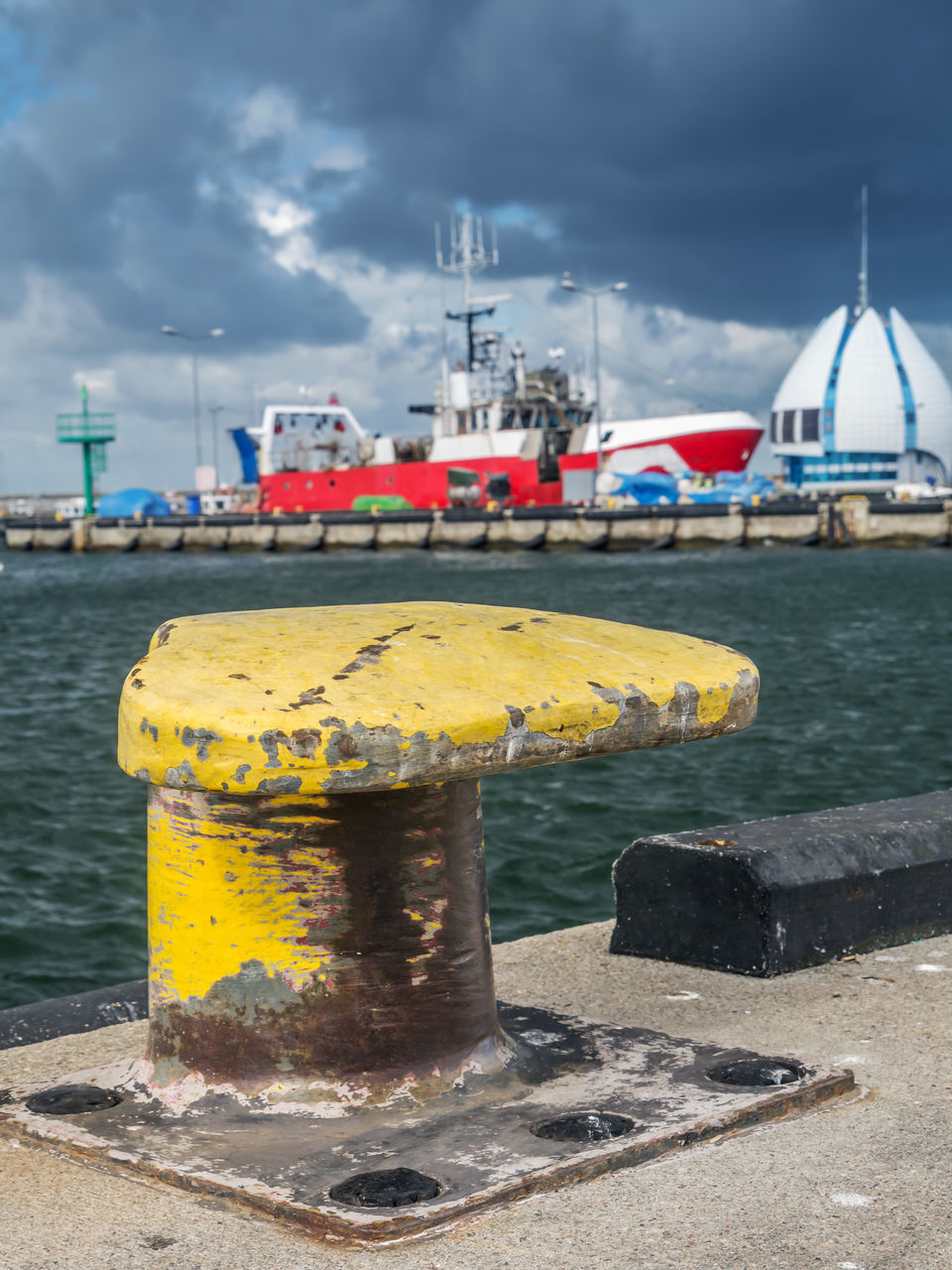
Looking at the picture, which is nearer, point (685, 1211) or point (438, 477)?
point (685, 1211)

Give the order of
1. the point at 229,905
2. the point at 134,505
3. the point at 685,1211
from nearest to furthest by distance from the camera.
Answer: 1. the point at 685,1211
2. the point at 229,905
3. the point at 134,505

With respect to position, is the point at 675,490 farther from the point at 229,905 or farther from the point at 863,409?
the point at 229,905

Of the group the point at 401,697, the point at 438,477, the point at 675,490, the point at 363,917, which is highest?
the point at 438,477

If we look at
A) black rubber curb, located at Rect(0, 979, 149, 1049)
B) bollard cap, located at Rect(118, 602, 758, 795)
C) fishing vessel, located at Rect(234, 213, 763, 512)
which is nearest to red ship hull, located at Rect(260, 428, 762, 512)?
fishing vessel, located at Rect(234, 213, 763, 512)

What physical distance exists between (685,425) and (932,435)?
4117 centimetres

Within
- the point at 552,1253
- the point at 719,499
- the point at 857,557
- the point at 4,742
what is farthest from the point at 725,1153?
the point at 719,499

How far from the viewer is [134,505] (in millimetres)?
74312

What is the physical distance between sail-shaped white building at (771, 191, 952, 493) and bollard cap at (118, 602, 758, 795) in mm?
93077

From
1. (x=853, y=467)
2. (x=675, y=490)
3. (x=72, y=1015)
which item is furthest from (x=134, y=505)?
(x=72, y=1015)

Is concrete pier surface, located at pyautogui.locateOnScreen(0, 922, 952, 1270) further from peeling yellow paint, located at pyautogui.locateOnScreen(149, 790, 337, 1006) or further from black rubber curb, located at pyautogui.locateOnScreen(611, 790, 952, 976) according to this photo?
black rubber curb, located at pyautogui.locateOnScreen(611, 790, 952, 976)

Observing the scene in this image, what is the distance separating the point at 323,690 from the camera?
94.3 inches

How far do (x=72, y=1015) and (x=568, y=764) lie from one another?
10.1 metres

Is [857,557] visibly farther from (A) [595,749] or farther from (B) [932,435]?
(B) [932,435]

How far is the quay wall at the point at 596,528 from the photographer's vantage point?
4888 cm
